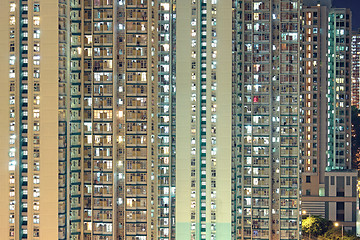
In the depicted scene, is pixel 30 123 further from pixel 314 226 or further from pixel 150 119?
pixel 314 226

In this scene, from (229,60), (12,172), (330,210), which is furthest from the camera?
(330,210)

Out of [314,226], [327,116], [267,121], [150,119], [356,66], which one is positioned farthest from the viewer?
[356,66]

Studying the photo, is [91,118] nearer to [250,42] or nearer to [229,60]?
[229,60]

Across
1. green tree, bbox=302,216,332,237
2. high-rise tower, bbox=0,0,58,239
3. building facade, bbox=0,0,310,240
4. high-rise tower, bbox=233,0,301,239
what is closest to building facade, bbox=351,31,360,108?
green tree, bbox=302,216,332,237

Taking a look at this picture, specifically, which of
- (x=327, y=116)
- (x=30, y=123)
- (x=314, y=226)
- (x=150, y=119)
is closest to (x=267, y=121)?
(x=150, y=119)

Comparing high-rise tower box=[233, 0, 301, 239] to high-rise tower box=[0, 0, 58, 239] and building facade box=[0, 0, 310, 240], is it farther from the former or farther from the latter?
high-rise tower box=[0, 0, 58, 239]

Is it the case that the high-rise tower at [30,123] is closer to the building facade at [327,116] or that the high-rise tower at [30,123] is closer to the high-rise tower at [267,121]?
the high-rise tower at [267,121]

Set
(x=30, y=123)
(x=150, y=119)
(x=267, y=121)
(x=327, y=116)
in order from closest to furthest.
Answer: (x=30, y=123), (x=150, y=119), (x=267, y=121), (x=327, y=116)

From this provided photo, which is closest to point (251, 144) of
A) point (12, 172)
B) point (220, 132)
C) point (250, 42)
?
point (220, 132)
